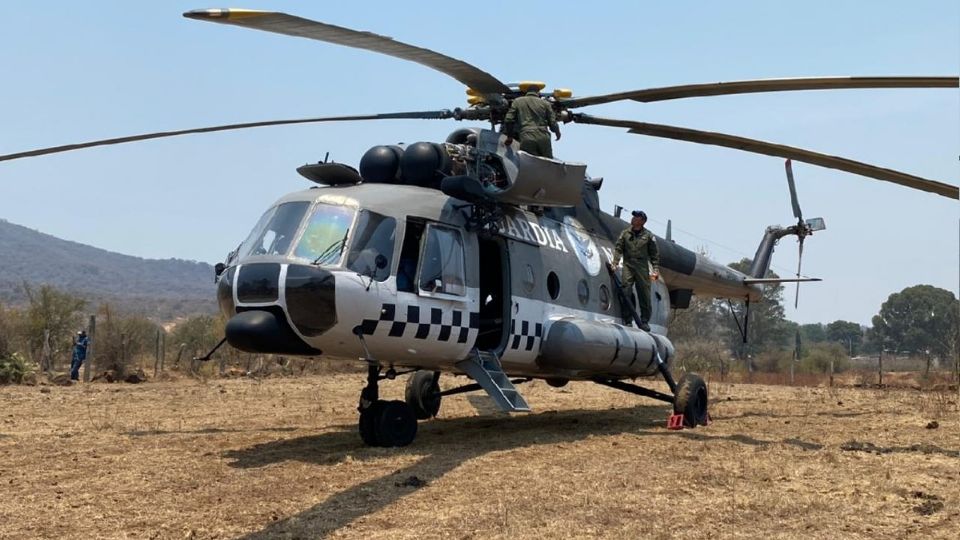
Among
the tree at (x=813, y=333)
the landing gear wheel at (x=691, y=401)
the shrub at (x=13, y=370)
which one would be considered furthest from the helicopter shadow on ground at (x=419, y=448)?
the tree at (x=813, y=333)

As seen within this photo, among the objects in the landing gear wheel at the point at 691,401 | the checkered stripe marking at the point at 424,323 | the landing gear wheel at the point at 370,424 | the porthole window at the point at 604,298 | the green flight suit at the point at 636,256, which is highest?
the green flight suit at the point at 636,256

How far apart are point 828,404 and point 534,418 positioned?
5363mm

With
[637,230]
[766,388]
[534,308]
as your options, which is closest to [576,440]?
[534,308]

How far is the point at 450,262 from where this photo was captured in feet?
33.1

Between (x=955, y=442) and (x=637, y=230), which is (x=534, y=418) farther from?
(x=955, y=442)

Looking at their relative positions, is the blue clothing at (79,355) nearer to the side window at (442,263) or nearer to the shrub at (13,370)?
the shrub at (13,370)

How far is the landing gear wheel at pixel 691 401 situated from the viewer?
11922 millimetres

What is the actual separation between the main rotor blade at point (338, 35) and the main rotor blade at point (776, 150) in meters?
2.05

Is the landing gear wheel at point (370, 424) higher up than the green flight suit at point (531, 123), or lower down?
lower down

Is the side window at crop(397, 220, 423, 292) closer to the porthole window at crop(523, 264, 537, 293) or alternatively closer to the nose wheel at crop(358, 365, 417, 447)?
the nose wheel at crop(358, 365, 417, 447)

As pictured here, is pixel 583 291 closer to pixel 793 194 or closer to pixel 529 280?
pixel 529 280

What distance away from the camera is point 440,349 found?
9.89 metres

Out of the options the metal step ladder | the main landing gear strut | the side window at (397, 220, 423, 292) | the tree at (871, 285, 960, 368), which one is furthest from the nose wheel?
the tree at (871, 285, 960, 368)

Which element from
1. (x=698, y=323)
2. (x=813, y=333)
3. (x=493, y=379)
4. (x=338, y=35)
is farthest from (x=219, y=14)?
(x=813, y=333)
